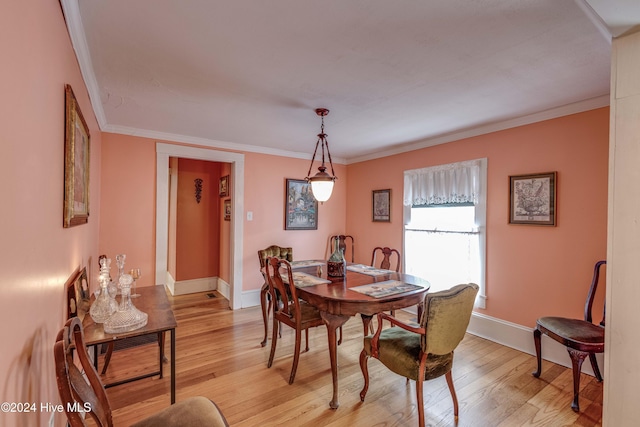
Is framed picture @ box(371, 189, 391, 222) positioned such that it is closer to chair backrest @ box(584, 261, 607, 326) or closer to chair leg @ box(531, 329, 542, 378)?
chair leg @ box(531, 329, 542, 378)

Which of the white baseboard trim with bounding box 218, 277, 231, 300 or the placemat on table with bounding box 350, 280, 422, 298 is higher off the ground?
the placemat on table with bounding box 350, 280, 422, 298

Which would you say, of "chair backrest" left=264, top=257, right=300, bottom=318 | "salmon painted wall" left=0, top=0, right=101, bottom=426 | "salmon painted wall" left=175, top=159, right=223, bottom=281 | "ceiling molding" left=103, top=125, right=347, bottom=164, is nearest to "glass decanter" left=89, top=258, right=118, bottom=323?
"salmon painted wall" left=0, top=0, right=101, bottom=426

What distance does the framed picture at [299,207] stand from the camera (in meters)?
4.65

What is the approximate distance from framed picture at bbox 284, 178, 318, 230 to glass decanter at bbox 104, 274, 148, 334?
2.92m

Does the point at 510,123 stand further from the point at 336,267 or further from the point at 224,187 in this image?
the point at 224,187

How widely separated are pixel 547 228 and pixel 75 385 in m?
3.52

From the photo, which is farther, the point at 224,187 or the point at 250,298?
the point at 224,187

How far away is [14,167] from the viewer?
0.88m

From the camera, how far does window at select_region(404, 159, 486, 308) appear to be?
132 inches

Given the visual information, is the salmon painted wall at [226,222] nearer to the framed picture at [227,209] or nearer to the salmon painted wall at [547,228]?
the framed picture at [227,209]

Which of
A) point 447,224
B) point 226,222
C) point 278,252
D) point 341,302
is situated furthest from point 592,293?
point 226,222

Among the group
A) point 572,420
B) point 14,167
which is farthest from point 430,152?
point 14,167

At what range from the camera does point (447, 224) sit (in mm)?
3699

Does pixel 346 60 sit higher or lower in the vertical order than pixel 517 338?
higher
